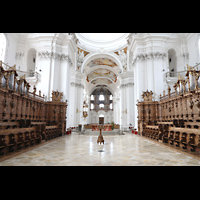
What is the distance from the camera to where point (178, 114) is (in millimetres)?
8656

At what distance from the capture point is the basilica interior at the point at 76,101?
16.5ft

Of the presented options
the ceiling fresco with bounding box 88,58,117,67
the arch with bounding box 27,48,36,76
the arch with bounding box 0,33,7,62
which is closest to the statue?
the arch with bounding box 27,48,36,76

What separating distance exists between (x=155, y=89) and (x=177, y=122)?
16.3ft

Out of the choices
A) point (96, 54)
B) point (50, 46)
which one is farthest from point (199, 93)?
point (96, 54)

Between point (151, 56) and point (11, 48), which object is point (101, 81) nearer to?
point (151, 56)

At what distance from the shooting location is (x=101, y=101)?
3734 cm

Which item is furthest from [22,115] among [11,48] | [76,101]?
[76,101]

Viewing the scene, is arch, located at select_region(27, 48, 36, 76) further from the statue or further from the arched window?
the statue

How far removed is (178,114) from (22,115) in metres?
9.46

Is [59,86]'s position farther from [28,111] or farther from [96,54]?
[96,54]

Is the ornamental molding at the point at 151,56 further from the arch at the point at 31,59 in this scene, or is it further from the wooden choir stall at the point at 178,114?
the arch at the point at 31,59

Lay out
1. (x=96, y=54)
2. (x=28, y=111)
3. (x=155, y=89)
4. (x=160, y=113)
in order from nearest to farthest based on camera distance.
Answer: (x=28, y=111)
(x=160, y=113)
(x=155, y=89)
(x=96, y=54)

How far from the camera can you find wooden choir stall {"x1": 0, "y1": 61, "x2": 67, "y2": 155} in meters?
4.89

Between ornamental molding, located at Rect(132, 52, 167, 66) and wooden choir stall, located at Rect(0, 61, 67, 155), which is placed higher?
ornamental molding, located at Rect(132, 52, 167, 66)
